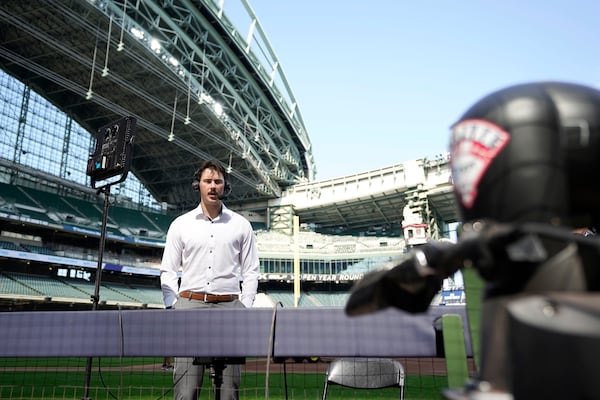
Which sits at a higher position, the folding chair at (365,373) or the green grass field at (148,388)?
the folding chair at (365,373)

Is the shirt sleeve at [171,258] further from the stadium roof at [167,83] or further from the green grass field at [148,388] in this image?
the stadium roof at [167,83]

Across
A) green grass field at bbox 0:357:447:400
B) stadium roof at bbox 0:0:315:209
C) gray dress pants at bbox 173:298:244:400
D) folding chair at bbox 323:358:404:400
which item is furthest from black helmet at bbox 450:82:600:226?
stadium roof at bbox 0:0:315:209

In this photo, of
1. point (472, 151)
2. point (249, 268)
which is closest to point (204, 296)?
point (249, 268)

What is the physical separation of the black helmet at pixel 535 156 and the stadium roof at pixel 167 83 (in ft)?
102

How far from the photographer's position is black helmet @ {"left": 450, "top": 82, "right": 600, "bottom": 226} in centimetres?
80

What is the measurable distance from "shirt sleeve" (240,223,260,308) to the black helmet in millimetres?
2622

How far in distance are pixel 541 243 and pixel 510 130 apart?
240 mm

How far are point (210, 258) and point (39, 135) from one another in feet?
155

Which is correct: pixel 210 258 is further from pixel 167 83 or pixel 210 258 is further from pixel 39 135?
pixel 39 135

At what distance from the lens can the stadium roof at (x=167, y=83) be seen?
29.2 metres

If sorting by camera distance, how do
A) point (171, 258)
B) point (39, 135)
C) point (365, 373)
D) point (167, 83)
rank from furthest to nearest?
1. point (39, 135)
2. point (167, 83)
3. point (365, 373)
4. point (171, 258)

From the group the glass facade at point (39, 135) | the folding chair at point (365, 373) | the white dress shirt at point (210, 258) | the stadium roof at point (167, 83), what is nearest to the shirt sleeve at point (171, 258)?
the white dress shirt at point (210, 258)

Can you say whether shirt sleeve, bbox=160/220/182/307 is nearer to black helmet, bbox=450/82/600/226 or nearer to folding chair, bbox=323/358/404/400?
folding chair, bbox=323/358/404/400

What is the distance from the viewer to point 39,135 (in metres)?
42.0
